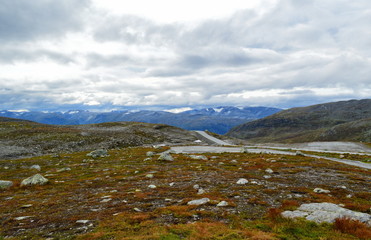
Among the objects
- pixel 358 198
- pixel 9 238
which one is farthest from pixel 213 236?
pixel 358 198

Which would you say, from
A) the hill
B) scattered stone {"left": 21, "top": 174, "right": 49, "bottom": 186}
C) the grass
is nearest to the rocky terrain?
the grass

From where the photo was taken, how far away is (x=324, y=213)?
11.1m

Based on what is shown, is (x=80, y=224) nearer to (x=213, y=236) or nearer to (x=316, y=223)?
(x=213, y=236)

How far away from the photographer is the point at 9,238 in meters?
10.0

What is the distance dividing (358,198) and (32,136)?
9293 centimetres

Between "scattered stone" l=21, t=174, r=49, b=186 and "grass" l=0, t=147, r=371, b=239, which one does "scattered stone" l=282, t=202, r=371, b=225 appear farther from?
"scattered stone" l=21, t=174, r=49, b=186

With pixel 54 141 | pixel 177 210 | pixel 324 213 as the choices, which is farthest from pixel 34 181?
pixel 54 141

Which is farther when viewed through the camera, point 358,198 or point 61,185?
point 61,185

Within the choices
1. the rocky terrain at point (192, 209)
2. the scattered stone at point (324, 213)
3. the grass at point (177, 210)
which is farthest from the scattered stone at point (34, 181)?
the scattered stone at point (324, 213)

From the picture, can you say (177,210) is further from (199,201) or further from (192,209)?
(199,201)

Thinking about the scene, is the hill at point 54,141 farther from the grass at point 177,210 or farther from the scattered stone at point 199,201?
the scattered stone at point 199,201

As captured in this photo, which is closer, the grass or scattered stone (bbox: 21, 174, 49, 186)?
the grass

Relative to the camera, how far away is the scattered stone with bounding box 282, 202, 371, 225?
10500 mm

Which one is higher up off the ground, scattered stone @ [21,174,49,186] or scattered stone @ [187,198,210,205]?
scattered stone @ [187,198,210,205]
